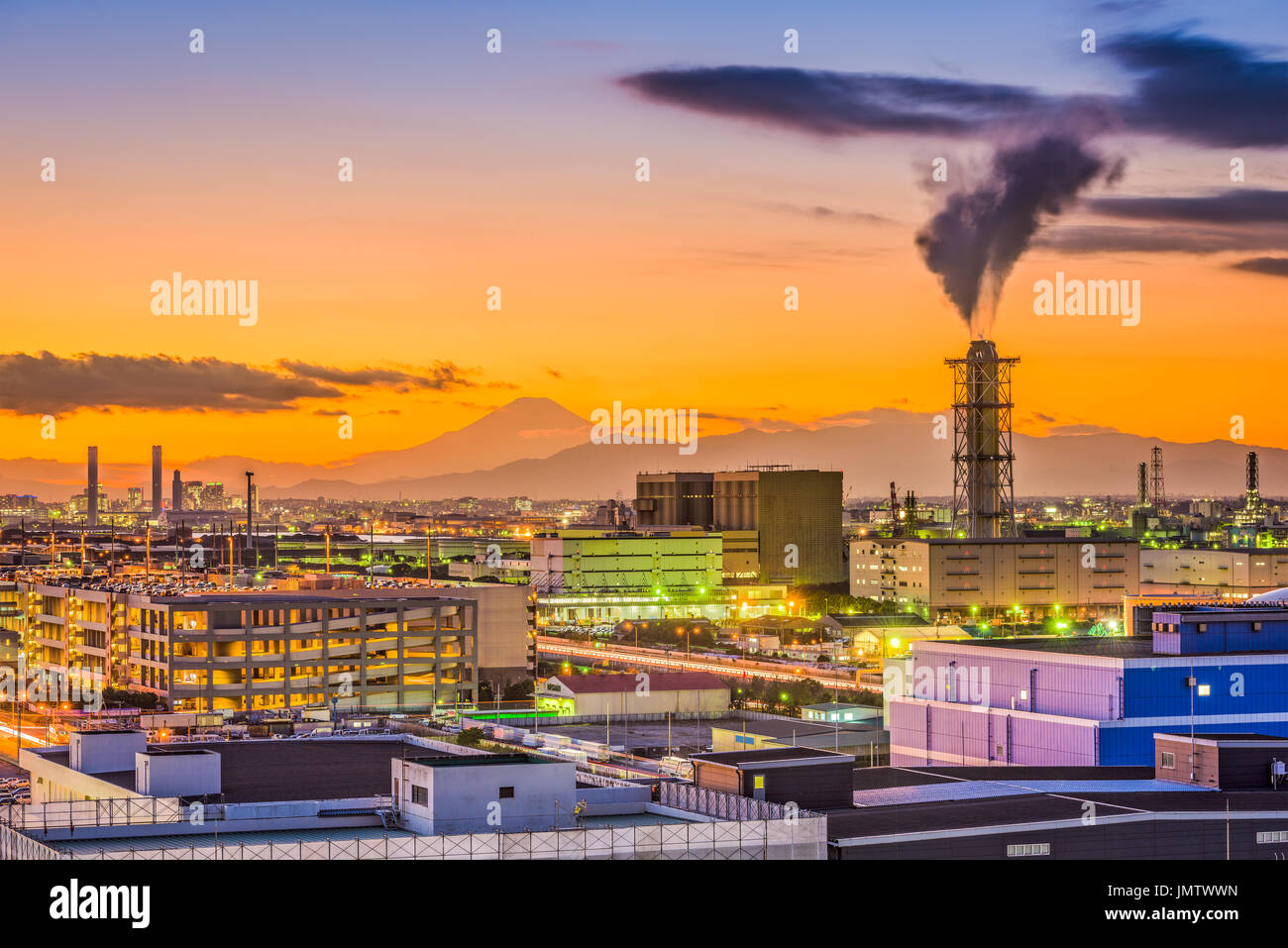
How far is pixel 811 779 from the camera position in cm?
2753

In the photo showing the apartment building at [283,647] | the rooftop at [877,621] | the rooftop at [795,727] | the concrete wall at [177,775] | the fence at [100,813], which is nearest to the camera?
the fence at [100,813]

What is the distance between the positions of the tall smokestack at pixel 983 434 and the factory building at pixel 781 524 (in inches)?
854

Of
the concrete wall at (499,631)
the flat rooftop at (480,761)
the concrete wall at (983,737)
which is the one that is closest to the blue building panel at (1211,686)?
the concrete wall at (983,737)

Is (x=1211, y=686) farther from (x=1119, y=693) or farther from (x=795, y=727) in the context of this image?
(x=795, y=727)

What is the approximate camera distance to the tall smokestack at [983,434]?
108688 mm

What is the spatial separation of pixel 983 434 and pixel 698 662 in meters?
35.4

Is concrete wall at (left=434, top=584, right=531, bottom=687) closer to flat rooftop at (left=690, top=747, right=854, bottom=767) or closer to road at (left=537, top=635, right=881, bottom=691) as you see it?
road at (left=537, top=635, right=881, bottom=691)

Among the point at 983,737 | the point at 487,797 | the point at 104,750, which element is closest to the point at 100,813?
the point at 487,797

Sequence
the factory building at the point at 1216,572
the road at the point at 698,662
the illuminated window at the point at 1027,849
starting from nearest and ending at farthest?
the illuminated window at the point at 1027,849
the road at the point at 698,662
the factory building at the point at 1216,572

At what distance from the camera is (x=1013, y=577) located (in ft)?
347

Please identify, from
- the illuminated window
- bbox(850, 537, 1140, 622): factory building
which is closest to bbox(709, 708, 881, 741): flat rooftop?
the illuminated window

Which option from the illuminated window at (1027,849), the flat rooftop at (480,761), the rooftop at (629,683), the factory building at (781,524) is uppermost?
the factory building at (781,524)

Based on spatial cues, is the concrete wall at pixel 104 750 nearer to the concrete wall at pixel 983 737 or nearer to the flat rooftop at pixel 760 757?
the flat rooftop at pixel 760 757

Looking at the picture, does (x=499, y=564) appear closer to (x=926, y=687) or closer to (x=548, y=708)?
(x=548, y=708)
